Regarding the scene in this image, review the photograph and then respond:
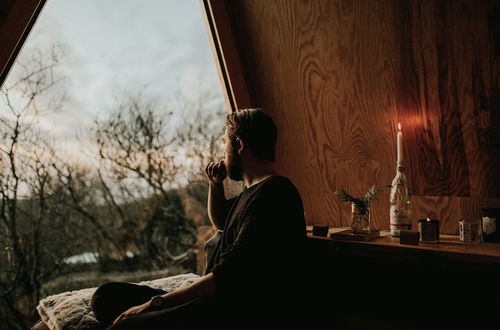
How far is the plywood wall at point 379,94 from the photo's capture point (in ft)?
4.79

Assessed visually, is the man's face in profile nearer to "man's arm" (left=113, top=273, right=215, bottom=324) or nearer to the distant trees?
"man's arm" (left=113, top=273, right=215, bottom=324)

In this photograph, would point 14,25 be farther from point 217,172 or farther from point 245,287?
point 245,287

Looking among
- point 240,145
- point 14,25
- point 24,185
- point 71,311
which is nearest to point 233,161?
point 240,145

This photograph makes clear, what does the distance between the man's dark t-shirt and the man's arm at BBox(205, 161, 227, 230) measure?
1.48ft

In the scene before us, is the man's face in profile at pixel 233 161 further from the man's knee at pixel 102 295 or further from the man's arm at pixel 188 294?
the man's knee at pixel 102 295

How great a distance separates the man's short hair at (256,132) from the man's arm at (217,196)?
0.31m

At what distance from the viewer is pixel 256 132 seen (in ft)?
4.99

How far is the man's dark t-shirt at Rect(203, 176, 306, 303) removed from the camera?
1.18 metres

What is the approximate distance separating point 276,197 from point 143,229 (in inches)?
104

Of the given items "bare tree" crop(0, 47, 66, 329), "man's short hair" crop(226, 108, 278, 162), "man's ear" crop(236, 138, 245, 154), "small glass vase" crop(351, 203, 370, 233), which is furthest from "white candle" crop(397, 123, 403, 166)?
"bare tree" crop(0, 47, 66, 329)

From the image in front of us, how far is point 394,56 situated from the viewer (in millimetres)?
1661

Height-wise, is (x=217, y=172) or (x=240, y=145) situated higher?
(x=240, y=145)

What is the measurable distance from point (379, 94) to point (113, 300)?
4.98 ft

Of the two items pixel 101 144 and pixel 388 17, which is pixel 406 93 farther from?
pixel 101 144
